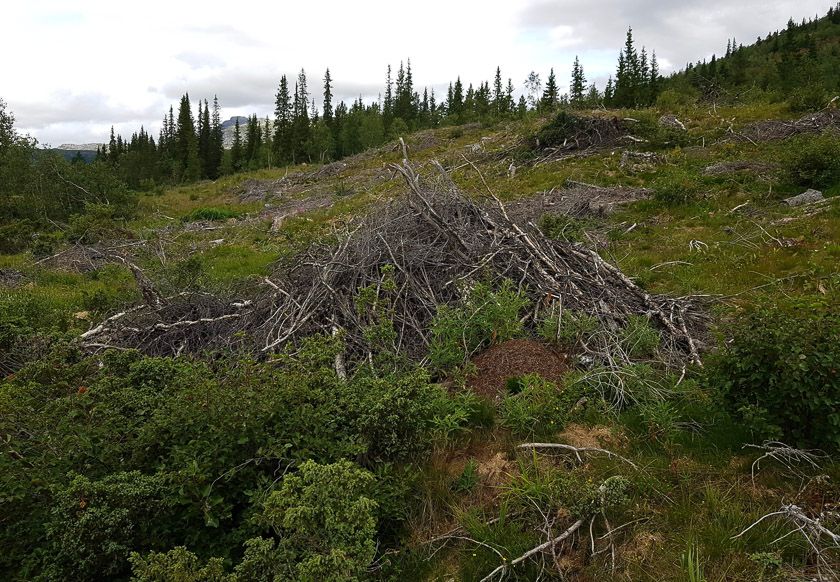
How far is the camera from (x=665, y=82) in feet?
116

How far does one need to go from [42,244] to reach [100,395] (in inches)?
433

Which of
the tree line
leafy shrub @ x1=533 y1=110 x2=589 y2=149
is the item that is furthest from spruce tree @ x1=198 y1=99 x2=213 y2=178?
leafy shrub @ x1=533 y1=110 x2=589 y2=149

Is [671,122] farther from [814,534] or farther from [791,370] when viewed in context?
[814,534]

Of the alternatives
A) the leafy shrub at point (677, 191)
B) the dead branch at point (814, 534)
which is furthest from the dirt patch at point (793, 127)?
the dead branch at point (814, 534)

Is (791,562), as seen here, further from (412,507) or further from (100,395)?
(100,395)

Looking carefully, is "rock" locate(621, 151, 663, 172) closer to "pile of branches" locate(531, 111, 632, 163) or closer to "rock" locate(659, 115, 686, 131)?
"pile of branches" locate(531, 111, 632, 163)

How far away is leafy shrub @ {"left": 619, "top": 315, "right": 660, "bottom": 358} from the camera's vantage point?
15.3 feet

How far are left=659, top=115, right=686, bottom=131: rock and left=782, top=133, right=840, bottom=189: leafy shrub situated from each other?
6405mm

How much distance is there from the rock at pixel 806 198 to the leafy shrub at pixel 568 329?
6.71 meters

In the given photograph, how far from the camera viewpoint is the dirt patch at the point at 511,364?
14.3 ft

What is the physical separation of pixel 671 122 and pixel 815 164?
8238mm

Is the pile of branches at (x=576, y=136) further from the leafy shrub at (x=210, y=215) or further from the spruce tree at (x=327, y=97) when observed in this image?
the spruce tree at (x=327, y=97)

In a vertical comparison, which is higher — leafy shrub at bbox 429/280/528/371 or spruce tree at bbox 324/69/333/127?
spruce tree at bbox 324/69/333/127

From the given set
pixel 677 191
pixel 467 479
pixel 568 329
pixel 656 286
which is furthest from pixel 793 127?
pixel 467 479
